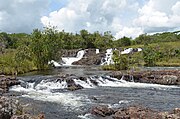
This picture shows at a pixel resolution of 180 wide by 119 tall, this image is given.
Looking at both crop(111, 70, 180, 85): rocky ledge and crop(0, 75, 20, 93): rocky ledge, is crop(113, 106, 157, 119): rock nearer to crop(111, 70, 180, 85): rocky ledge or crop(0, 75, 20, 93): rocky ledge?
crop(0, 75, 20, 93): rocky ledge

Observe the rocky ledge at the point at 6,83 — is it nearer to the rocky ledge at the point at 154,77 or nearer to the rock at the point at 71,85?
the rock at the point at 71,85

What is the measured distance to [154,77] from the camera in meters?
44.1

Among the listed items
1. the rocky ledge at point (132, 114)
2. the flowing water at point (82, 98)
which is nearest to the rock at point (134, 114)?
the rocky ledge at point (132, 114)

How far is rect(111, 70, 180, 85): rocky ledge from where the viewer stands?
1668 inches

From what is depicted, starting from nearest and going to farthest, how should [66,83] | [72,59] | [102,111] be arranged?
[102,111]
[66,83]
[72,59]

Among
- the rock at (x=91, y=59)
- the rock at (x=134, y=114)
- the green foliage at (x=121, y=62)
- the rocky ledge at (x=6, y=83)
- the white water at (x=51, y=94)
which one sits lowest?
the rock at (x=134, y=114)

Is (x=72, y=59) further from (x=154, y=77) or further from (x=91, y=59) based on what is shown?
(x=154, y=77)

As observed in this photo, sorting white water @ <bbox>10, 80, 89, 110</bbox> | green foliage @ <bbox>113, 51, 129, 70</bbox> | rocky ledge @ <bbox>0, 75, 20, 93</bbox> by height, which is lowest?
white water @ <bbox>10, 80, 89, 110</bbox>

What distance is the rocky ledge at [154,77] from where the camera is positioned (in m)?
42.4

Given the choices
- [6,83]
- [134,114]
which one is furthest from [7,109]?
[6,83]

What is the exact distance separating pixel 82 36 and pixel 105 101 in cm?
9336

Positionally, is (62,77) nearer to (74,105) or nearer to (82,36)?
(74,105)

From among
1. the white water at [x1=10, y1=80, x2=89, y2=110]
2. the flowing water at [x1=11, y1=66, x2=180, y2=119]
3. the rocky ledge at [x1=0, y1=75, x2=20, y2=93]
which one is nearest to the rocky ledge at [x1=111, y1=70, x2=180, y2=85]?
the flowing water at [x1=11, y1=66, x2=180, y2=119]

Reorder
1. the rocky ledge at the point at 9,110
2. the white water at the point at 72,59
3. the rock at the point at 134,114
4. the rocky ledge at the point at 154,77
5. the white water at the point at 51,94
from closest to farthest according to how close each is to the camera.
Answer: the rocky ledge at the point at 9,110 → the rock at the point at 134,114 → the white water at the point at 51,94 → the rocky ledge at the point at 154,77 → the white water at the point at 72,59
